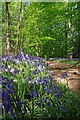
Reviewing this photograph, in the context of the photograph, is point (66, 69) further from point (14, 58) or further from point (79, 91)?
point (14, 58)

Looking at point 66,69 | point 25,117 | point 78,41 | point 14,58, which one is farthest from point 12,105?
Answer: point 78,41

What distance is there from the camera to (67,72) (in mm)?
1229

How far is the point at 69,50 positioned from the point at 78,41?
0.11 m

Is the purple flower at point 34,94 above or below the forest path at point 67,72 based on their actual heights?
below

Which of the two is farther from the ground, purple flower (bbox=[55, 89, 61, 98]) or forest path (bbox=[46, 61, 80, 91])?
forest path (bbox=[46, 61, 80, 91])

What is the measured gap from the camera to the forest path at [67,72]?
1215 mm

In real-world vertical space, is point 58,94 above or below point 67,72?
below

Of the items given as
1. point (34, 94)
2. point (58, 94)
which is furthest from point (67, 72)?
point (34, 94)

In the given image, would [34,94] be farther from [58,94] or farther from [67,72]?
[67,72]

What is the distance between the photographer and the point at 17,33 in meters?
1.19

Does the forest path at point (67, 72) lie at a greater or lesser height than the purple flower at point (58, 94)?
greater

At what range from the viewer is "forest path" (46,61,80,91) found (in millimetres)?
1215

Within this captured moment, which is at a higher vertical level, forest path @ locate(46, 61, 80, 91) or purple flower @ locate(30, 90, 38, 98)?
forest path @ locate(46, 61, 80, 91)

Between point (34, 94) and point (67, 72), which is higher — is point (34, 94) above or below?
below
